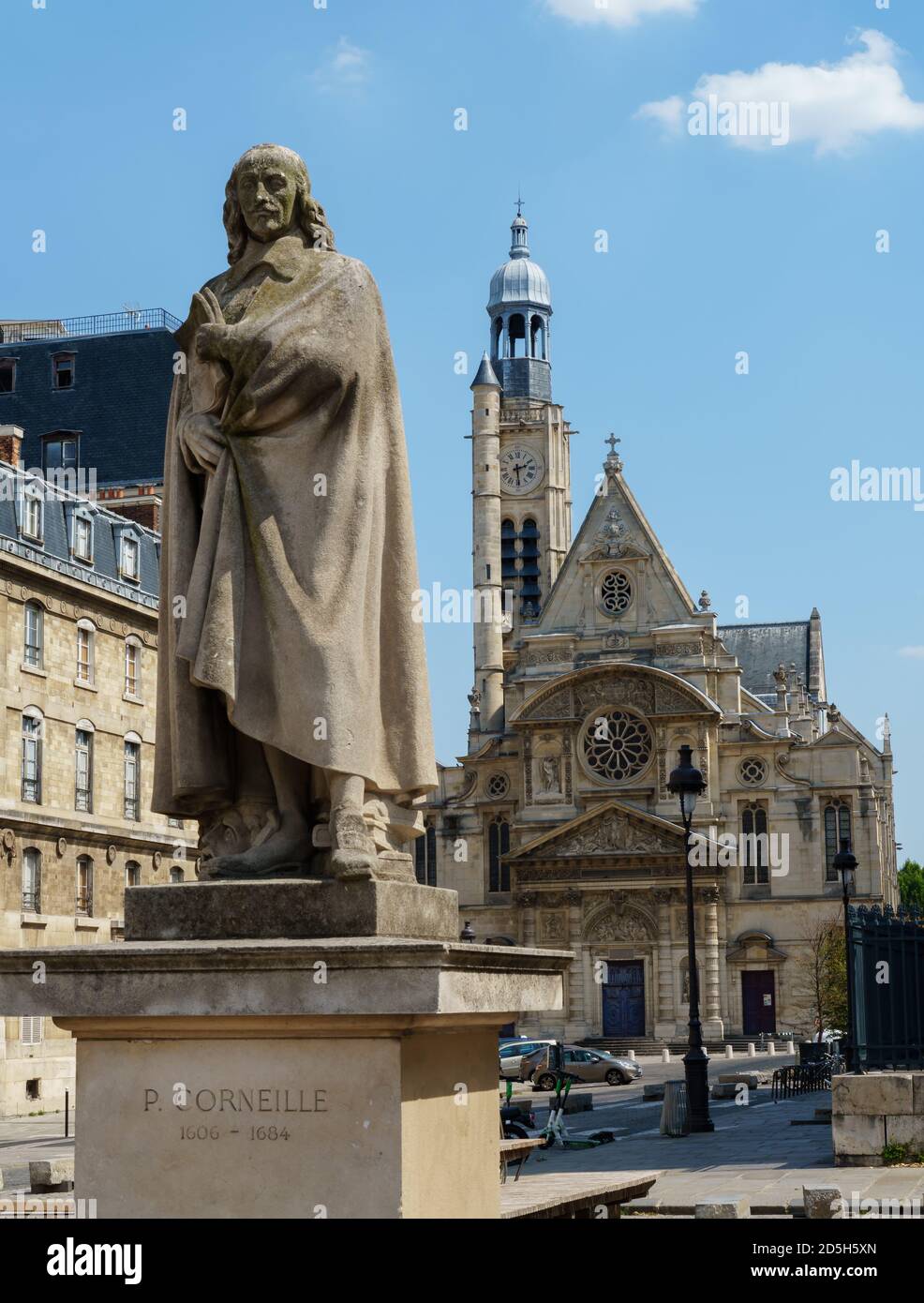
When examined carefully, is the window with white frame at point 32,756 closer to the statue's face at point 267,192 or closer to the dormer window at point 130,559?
the dormer window at point 130,559

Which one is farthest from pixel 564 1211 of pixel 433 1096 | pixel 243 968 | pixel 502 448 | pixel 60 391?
pixel 502 448

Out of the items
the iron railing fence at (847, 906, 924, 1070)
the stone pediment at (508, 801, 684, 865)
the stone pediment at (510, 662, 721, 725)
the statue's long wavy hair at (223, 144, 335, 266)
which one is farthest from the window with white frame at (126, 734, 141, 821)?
the statue's long wavy hair at (223, 144, 335, 266)

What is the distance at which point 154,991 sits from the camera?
513 cm

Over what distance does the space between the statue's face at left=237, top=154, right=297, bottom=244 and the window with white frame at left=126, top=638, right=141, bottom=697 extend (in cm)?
3781

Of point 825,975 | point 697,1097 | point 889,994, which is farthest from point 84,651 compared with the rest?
point 825,975

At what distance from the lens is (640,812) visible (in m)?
69.8

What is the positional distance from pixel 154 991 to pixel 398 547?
1660mm

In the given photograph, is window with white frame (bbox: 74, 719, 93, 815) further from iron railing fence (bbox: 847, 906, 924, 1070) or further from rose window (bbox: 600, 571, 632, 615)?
rose window (bbox: 600, 571, 632, 615)

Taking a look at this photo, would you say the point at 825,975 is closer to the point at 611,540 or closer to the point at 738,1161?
the point at 611,540

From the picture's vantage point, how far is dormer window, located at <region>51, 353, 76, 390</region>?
5394cm

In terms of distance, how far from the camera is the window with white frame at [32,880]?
126ft

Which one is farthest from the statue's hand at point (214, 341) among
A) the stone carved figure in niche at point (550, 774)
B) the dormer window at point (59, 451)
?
the stone carved figure in niche at point (550, 774)
